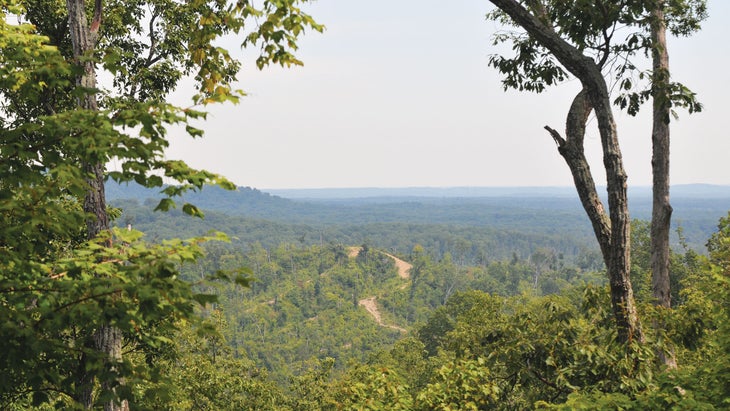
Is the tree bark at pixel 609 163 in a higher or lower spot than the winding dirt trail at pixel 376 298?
higher

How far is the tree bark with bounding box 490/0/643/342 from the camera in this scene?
626 cm

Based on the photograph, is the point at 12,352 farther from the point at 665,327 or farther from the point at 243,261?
the point at 243,261

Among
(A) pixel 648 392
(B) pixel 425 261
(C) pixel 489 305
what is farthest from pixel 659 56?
(B) pixel 425 261

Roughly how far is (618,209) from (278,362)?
10481cm

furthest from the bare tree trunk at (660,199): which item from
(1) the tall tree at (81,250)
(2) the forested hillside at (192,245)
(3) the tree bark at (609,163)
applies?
(1) the tall tree at (81,250)

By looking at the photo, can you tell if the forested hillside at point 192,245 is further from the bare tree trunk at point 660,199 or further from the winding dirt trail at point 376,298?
the winding dirt trail at point 376,298

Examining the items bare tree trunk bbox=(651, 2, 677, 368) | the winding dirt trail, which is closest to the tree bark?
bare tree trunk bbox=(651, 2, 677, 368)

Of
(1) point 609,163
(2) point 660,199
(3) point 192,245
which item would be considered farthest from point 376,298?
(3) point 192,245

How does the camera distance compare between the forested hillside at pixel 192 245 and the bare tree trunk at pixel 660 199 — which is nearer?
the forested hillside at pixel 192 245

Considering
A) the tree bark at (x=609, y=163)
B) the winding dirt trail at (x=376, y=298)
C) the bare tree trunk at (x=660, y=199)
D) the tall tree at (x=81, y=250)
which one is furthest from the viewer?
the winding dirt trail at (x=376, y=298)

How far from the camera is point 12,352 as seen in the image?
327cm

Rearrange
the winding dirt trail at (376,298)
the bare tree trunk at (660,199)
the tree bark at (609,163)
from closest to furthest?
the tree bark at (609,163) < the bare tree trunk at (660,199) < the winding dirt trail at (376,298)

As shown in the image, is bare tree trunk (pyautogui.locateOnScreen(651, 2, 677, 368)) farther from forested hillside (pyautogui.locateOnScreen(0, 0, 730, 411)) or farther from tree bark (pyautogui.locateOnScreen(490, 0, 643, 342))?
tree bark (pyautogui.locateOnScreen(490, 0, 643, 342))

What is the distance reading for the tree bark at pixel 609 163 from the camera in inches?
246
